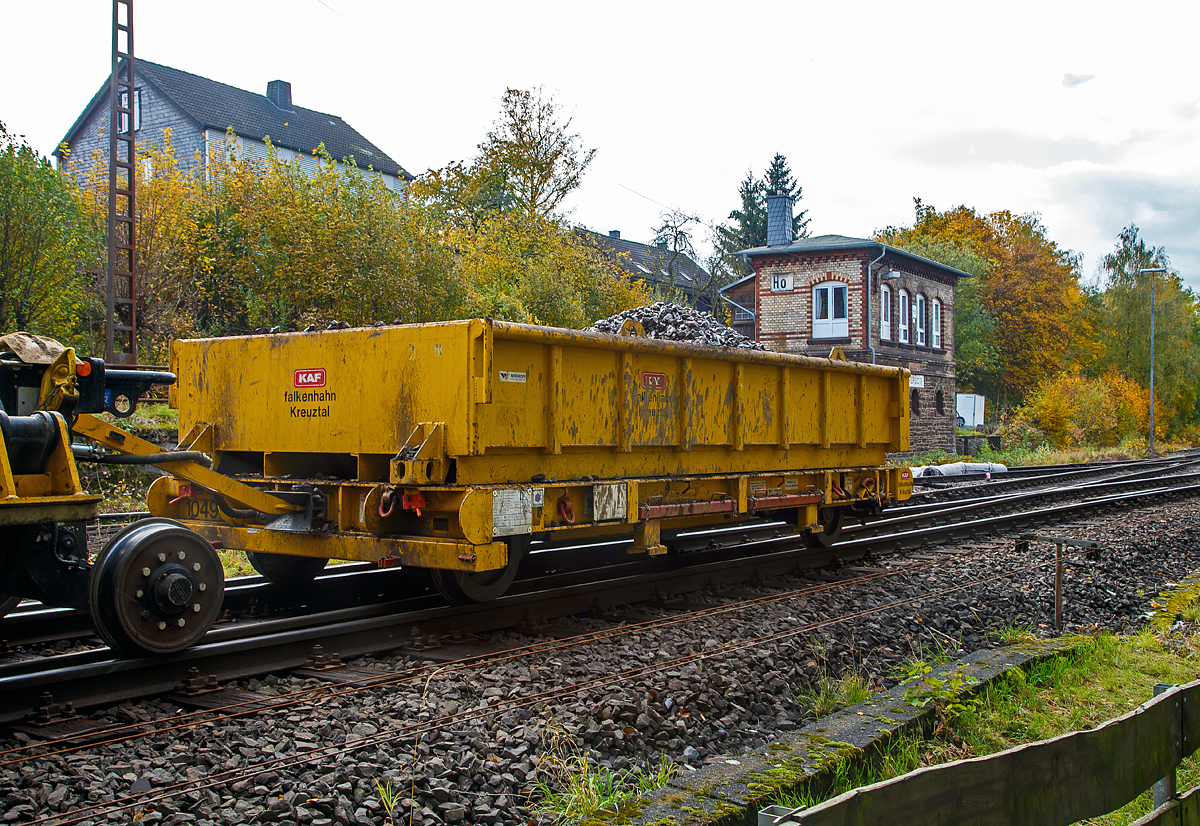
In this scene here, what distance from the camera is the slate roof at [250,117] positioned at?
127 feet

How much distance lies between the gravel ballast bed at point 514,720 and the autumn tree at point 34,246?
11896 mm

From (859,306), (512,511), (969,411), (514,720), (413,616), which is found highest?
(859,306)

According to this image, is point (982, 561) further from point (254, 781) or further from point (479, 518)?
point (254, 781)

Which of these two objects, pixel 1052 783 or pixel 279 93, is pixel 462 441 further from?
pixel 279 93

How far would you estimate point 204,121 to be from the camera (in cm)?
3788

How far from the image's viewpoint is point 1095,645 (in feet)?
20.8

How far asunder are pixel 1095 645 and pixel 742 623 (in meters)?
2.44

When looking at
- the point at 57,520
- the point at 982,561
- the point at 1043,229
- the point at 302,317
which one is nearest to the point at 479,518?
the point at 57,520

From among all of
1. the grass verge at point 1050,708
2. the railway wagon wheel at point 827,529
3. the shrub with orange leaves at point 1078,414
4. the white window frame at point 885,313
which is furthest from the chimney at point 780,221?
the grass verge at point 1050,708

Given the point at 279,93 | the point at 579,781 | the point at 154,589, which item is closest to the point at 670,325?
the point at 154,589

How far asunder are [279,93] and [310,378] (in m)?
43.3

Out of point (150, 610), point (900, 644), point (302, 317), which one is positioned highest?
point (302, 317)

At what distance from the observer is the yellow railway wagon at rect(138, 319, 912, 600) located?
19.9 feet

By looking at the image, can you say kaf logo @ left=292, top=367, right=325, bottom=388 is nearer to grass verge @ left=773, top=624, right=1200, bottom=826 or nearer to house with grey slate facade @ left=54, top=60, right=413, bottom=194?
grass verge @ left=773, top=624, right=1200, bottom=826
